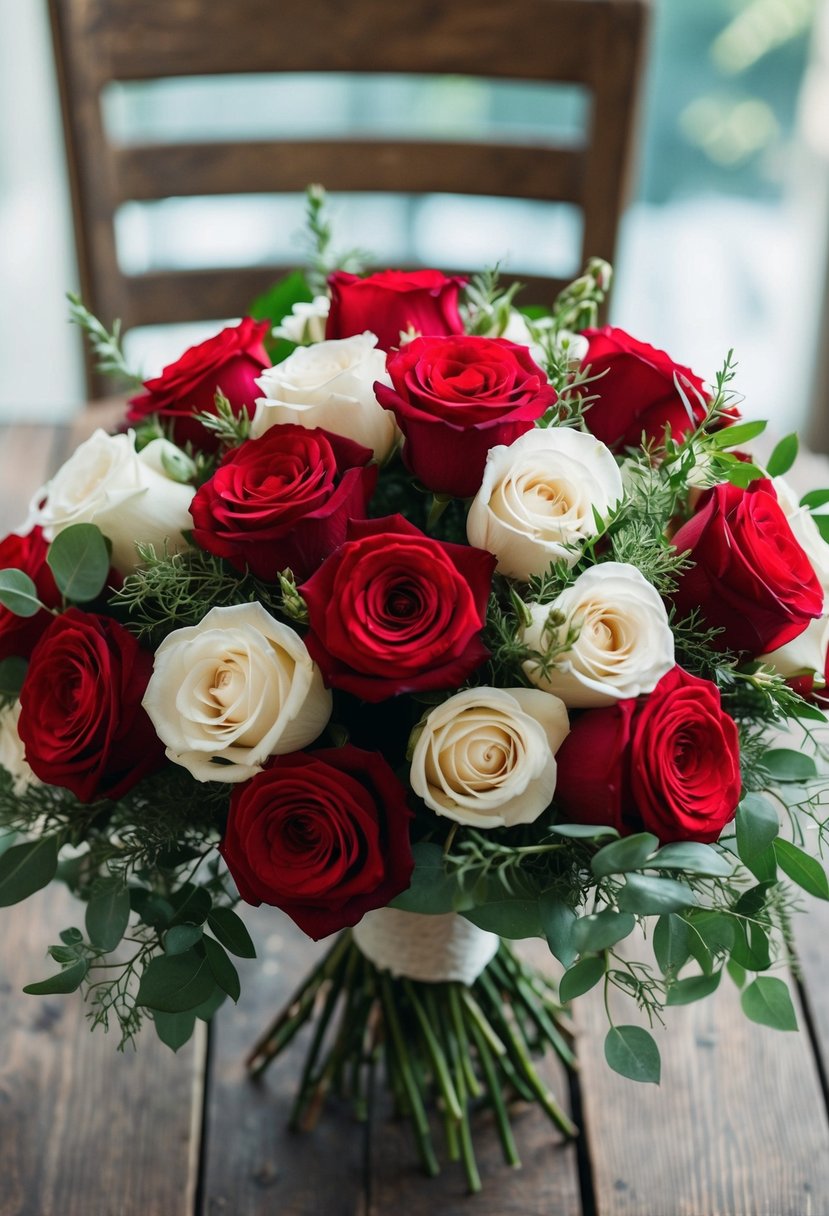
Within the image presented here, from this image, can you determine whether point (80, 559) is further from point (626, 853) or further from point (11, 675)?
point (626, 853)

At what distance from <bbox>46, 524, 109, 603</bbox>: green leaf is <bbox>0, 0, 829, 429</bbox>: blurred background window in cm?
170

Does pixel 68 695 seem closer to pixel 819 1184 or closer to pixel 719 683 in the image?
pixel 719 683

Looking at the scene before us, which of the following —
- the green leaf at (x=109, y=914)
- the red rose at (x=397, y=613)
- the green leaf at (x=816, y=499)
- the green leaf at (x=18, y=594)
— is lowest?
the green leaf at (x=109, y=914)

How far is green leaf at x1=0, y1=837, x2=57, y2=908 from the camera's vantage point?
0.64 m

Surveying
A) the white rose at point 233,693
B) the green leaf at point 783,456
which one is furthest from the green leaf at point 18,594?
the green leaf at point 783,456

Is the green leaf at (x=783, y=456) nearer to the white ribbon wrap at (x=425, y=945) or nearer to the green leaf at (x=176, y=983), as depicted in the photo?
the white ribbon wrap at (x=425, y=945)

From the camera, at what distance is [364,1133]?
2.60 feet

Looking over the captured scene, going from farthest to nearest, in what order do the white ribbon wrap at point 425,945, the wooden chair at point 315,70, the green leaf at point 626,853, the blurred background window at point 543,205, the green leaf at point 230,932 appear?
1. the blurred background window at point 543,205
2. the wooden chair at point 315,70
3. the white ribbon wrap at point 425,945
4. the green leaf at point 230,932
5. the green leaf at point 626,853

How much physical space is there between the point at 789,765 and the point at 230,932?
0.31m

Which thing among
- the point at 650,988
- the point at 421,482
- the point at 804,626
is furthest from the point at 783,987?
the point at 421,482

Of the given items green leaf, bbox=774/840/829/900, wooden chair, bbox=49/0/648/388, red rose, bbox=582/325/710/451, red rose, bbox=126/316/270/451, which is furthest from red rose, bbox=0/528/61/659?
wooden chair, bbox=49/0/648/388

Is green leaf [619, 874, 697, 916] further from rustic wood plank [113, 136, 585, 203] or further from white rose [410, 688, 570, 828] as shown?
rustic wood plank [113, 136, 585, 203]

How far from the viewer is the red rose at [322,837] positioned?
54 centimetres

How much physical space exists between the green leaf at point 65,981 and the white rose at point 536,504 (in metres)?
0.30
